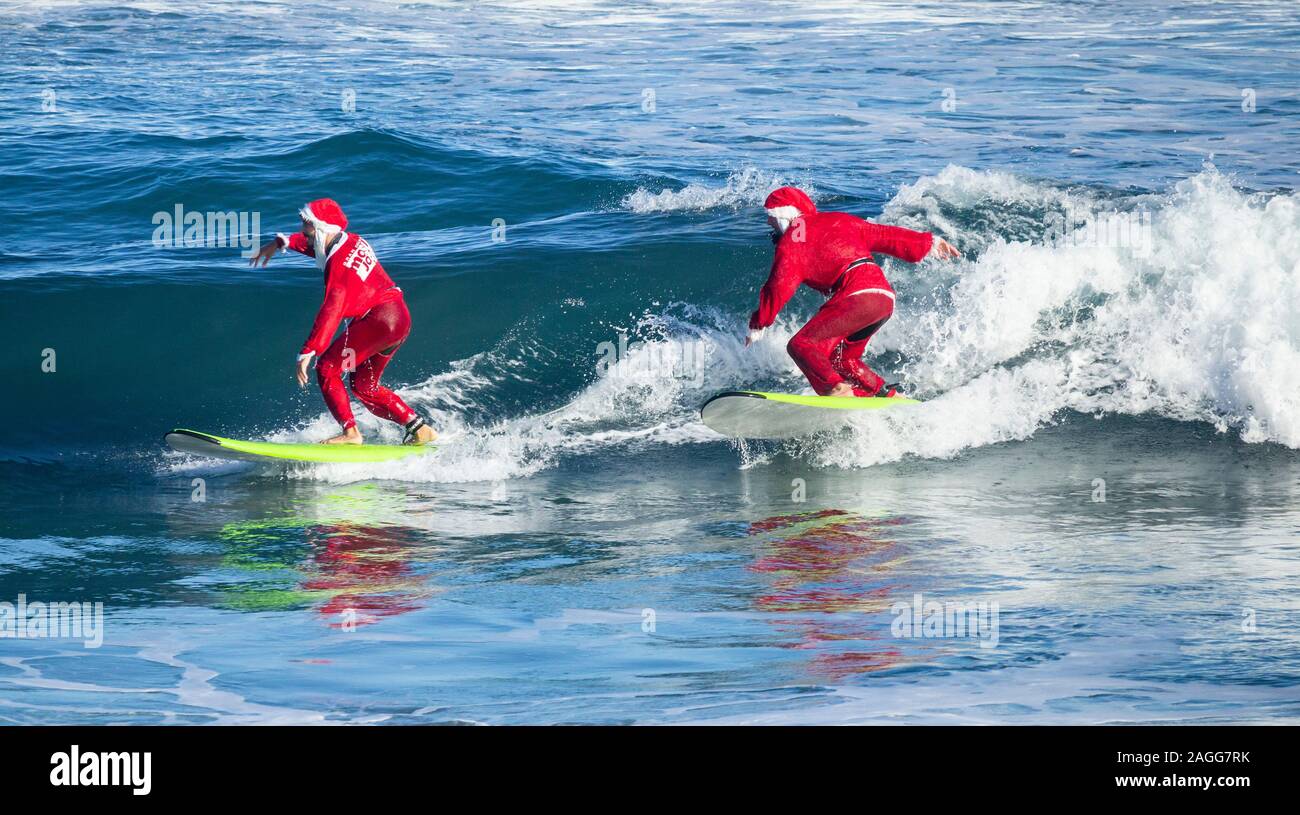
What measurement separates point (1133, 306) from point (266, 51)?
60.6ft

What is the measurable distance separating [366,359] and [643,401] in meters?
2.68

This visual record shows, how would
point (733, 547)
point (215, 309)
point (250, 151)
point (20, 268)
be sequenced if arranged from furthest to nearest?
point (250, 151) → point (20, 268) → point (215, 309) → point (733, 547)

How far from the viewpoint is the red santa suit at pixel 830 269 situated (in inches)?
355

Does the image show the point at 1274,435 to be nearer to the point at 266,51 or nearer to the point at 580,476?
the point at 580,476

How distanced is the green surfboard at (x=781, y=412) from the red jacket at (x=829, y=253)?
560mm

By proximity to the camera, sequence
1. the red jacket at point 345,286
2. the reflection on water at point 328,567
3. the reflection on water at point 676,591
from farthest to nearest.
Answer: the red jacket at point 345,286 → the reflection on water at point 328,567 → the reflection on water at point 676,591

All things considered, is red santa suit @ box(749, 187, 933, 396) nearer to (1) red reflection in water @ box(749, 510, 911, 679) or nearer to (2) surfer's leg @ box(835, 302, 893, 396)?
(2) surfer's leg @ box(835, 302, 893, 396)

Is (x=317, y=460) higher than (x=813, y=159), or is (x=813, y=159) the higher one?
(x=813, y=159)

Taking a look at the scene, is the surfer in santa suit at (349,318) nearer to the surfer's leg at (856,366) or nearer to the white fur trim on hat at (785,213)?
the white fur trim on hat at (785,213)

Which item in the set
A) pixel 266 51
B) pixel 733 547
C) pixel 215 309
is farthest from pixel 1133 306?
pixel 266 51

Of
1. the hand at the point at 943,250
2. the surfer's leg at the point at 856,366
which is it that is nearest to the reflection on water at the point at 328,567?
the surfer's leg at the point at 856,366

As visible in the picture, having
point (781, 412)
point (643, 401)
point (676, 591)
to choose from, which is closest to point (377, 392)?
point (643, 401)

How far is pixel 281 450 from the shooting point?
9.20 metres

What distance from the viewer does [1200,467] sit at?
920cm
